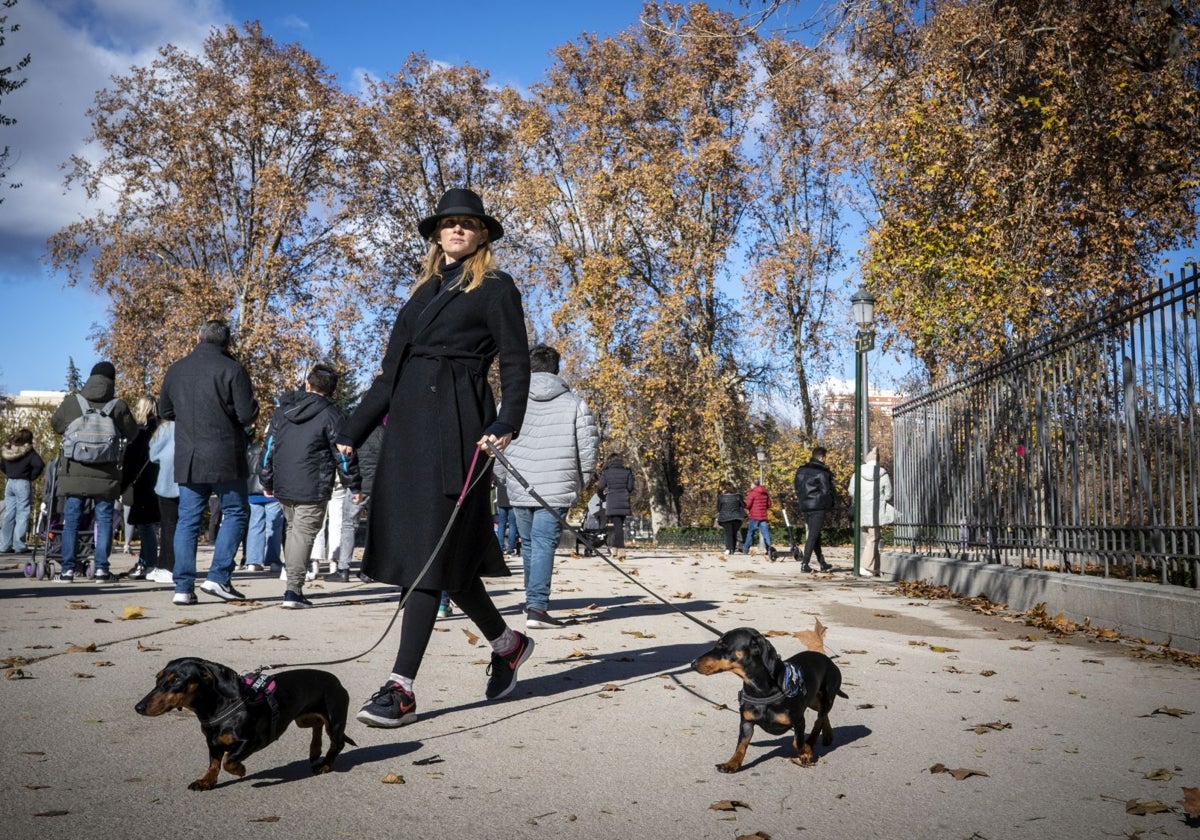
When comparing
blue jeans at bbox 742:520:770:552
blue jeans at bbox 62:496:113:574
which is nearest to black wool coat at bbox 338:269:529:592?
blue jeans at bbox 62:496:113:574

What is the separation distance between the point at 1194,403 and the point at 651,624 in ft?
13.9

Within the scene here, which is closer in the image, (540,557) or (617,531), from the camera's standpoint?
(540,557)

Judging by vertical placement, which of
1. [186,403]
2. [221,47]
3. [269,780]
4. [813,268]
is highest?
[221,47]

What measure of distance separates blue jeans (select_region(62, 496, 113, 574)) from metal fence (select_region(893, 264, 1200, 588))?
9.16 metres

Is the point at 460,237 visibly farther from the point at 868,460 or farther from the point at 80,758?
the point at 868,460

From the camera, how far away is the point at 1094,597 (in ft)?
27.7

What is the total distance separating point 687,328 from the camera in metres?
34.2

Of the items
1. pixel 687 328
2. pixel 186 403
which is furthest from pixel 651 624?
pixel 687 328

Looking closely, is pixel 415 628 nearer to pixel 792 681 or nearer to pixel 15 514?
pixel 792 681

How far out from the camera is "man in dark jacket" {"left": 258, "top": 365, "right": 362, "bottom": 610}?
29.6ft

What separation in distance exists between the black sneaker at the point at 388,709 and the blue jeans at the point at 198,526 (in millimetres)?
4668

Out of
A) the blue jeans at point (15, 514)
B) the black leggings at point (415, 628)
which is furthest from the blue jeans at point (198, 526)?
the blue jeans at point (15, 514)

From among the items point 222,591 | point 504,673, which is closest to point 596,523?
point 222,591

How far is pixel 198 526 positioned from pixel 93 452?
254 centimetres
